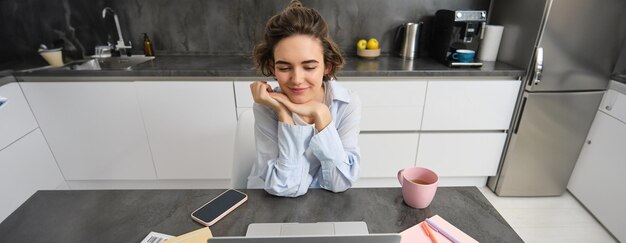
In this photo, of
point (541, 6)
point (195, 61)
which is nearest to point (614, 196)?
point (541, 6)

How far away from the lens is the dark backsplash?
212cm

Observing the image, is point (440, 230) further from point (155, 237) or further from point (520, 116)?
point (520, 116)

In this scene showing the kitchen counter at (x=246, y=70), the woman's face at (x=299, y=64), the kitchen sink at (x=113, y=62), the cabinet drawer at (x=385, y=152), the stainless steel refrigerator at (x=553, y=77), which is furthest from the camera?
the kitchen sink at (x=113, y=62)

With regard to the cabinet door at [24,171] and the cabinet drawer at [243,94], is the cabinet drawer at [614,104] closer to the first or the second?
the cabinet drawer at [243,94]

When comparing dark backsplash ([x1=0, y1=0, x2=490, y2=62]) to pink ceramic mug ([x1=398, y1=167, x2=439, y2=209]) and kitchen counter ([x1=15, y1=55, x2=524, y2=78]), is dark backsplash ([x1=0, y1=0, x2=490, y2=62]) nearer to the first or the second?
kitchen counter ([x1=15, y1=55, x2=524, y2=78])

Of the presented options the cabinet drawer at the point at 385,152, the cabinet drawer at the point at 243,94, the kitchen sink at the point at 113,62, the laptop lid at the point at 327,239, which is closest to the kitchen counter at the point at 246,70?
the cabinet drawer at the point at 243,94

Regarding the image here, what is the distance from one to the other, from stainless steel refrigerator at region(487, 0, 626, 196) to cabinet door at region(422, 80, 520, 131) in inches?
2.8

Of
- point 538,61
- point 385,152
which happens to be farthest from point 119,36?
point 538,61

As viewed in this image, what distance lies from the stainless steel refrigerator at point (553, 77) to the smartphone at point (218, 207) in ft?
5.62

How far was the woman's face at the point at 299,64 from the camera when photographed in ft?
2.67

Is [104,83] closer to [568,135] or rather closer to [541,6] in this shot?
[541,6]

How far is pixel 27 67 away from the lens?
71.4 inches

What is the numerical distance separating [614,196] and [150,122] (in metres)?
2.65

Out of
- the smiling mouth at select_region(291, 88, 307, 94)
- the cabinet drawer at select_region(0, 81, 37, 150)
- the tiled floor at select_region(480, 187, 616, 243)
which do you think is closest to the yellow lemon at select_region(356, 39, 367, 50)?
the tiled floor at select_region(480, 187, 616, 243)
